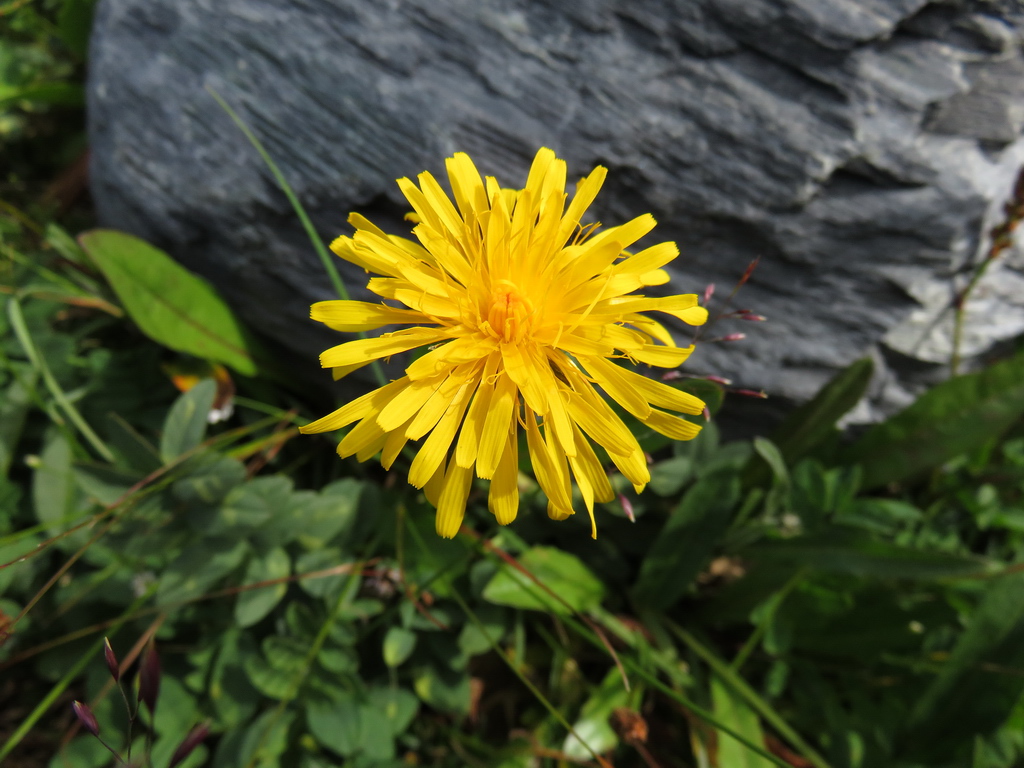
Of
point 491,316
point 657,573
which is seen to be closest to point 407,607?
point 657,573

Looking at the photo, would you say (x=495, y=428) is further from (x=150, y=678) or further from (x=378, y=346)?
(x=150, y=678)

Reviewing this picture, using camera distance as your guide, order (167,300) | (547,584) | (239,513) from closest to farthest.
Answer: (239,513) < (547,584) < (167,300)

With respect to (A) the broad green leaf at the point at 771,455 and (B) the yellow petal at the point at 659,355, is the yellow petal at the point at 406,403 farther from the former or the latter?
(A) the broad green leaf at the point at 771,455

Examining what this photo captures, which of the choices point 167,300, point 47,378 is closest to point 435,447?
point 167,300

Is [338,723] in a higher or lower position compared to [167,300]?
lower

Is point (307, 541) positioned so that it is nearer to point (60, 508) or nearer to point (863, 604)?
point (60, 508)

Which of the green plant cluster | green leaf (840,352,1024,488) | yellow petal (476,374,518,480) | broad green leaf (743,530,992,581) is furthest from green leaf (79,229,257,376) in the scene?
green leaf (840,352,1024,488)

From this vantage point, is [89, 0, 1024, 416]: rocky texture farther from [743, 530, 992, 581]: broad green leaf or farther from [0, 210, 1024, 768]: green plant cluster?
[743, 530, 992, 581]: broad green leaf

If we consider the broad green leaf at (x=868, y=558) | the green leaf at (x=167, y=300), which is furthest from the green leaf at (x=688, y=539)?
the green leaf at (x=167, y=300)
